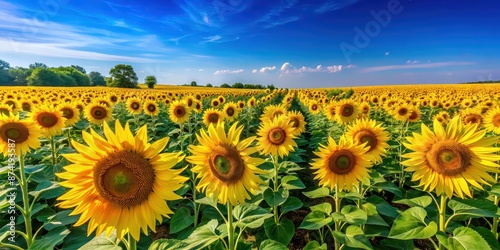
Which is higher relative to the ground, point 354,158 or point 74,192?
point 74,192

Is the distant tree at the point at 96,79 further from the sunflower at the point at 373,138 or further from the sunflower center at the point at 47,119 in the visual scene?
the sunflower at the point at 373,138

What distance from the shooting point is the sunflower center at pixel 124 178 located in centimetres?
191

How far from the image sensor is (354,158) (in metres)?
3.71

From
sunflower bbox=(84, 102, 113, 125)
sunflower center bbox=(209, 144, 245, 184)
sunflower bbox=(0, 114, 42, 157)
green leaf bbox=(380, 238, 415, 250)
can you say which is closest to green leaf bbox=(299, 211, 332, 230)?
green leaf bbox=(380, 238, 415, 250)

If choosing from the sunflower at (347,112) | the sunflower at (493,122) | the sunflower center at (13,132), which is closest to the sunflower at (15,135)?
the sunflower center at (13,132)

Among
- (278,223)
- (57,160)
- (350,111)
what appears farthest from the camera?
(350,111)

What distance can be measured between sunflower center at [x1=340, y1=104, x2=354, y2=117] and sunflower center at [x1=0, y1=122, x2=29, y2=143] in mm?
7080

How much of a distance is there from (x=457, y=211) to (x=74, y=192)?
3694mm

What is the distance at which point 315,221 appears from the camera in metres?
3.47

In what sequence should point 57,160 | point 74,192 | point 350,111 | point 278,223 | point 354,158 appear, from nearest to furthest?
point 74,192 < point 354,158 < point 278,223 < point 57,160 < point 350,111

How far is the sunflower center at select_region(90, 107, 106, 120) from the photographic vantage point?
29.4 ft

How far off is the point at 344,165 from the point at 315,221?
82 centimetres

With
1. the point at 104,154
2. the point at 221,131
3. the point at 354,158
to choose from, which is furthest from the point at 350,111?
the point at 104,154

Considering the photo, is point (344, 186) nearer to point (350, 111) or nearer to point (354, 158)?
point (354, 158)
